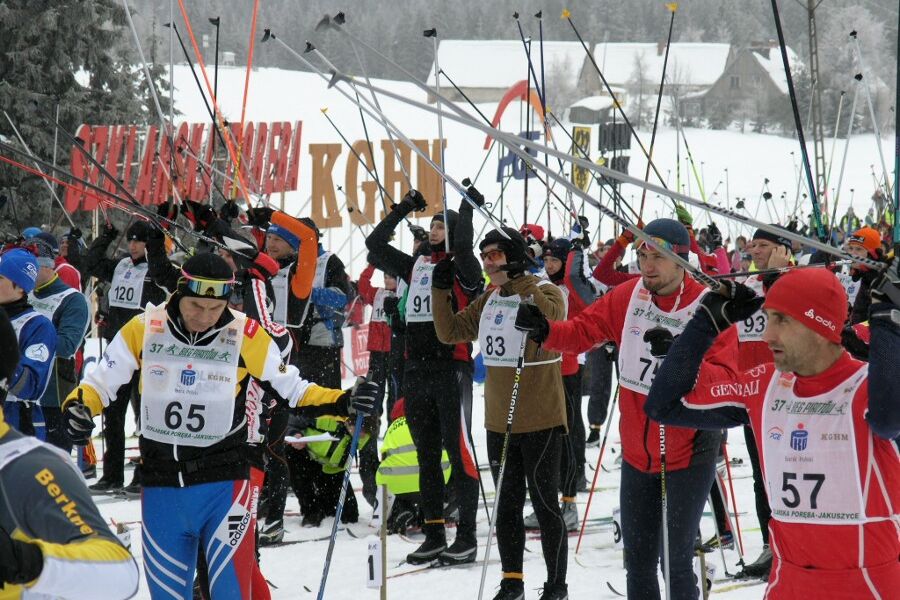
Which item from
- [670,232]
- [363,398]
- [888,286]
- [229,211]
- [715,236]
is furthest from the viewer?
[715,236]

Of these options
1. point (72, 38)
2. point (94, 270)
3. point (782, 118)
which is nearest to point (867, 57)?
Answer: point (782, 118)

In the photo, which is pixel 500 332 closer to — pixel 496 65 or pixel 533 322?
pixel 533 322

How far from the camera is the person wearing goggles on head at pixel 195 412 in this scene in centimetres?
457

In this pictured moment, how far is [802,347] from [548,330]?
1.99m

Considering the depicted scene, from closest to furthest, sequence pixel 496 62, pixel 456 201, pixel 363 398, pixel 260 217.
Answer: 1. pixel 363 398
2. pixel 260 217
3. pixel 456 201
4. pixel 496 62

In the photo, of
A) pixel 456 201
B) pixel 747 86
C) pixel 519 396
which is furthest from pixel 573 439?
pixel 747 86

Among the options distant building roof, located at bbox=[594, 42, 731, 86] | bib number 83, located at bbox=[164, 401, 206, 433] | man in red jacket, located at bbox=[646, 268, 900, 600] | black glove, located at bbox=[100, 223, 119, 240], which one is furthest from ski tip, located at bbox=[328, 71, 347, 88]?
distant building roof, located at bbox=[594, 42, 731, 86]

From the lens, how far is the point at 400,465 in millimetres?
7785

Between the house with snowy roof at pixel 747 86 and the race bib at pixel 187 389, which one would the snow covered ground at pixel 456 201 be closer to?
the race bib at pixel 187 389

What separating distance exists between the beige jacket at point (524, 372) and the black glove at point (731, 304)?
2089 mm

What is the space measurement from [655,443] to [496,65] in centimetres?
10137

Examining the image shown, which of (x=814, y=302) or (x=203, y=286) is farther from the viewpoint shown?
(x=203, y=286)

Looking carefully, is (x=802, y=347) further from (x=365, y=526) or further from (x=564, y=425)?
(x=365, y=526)

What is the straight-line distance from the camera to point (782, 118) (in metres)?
81.2
